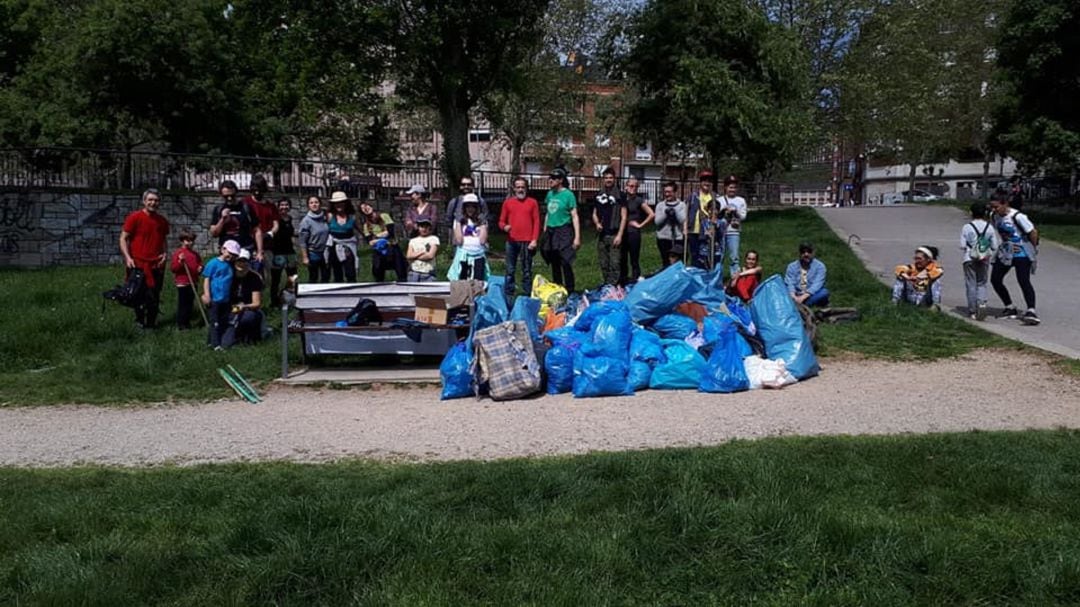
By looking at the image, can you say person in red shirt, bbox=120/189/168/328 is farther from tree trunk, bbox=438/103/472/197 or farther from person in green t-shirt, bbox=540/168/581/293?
tree trunk, bbox=438/103/472/197

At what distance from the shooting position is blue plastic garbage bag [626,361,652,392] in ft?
24.3

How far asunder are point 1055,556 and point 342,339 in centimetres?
646

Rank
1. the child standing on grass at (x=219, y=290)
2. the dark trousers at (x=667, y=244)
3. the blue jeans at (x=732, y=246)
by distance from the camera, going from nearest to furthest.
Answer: the child standing on grass at (x=219, y=290), the dark trousers at (x=667, y=244), the blue jeans at (x=732, y=246)

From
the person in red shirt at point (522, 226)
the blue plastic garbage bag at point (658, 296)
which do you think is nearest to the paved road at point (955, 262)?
the blue plastic garbage bag at point (658, 296)

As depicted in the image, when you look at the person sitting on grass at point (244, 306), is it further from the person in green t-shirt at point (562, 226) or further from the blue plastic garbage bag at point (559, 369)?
the blue plastic garbage bag at point (559, 369)

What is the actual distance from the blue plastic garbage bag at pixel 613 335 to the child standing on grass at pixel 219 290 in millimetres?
4109

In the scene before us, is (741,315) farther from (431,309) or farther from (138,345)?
(138,345)

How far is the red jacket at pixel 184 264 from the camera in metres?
10.0

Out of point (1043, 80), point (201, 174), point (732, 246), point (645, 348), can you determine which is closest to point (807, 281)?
point (732, 246)

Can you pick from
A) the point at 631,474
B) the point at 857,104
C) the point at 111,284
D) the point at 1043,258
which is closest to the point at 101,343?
the point at 111,284

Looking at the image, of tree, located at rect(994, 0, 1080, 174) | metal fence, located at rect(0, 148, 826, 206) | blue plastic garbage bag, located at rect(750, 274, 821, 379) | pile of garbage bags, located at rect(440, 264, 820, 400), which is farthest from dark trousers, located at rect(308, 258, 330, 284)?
tree, located at rect(994, 0, 1080, 174)

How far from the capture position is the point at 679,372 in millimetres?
7488

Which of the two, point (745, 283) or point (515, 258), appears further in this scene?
point (515, 258)

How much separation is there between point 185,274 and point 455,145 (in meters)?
13.7
